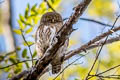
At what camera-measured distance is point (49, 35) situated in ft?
12.1

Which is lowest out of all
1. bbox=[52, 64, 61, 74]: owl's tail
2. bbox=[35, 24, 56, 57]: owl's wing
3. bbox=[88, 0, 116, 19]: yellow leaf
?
bbox=[52, 64, 61, 74]: owl's tail

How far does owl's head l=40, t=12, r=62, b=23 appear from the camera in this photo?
3946 millimetres

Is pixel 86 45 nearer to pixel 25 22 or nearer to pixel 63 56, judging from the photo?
pixel 63 56

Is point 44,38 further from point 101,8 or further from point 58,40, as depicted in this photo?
point 101,8

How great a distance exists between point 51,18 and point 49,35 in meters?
0.35

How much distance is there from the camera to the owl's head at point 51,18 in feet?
12.9

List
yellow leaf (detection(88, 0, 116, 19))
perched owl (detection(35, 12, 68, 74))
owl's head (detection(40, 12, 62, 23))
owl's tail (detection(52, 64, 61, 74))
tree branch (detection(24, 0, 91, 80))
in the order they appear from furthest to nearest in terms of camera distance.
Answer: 1. yellow leaf (detection(88, 0, 116, 19))
2. owl's head (detection(40, 12, 62, 23))
3. owl's tail (detection(52, 64, 61, 74))
4. perched owl (detection(35, 12, 68, 74))
5. tree branch (detection(24, 0, 91, 80))

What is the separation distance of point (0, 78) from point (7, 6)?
5.33 ft

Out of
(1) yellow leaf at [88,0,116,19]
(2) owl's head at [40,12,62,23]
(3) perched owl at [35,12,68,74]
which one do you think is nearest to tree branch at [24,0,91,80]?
(3) perched owl at [35,12,68,74]

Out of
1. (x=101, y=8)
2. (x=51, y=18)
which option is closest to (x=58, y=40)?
(x=51, y=18)

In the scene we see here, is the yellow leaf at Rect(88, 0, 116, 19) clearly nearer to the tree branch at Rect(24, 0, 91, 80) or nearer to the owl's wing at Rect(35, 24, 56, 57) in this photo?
the owl's wing at Rect(35, 24, 56, 57)

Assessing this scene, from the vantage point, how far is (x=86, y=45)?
3346mm

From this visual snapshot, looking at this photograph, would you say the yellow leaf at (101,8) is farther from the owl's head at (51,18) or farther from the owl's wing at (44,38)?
the owl's wing at (44,38)

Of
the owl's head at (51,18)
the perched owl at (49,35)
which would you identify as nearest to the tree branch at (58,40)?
the perched owl at (49,35)
